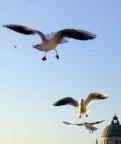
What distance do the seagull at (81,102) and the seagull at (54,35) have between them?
14.2 feet

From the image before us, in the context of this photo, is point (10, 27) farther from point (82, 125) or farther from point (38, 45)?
point (82, 125)

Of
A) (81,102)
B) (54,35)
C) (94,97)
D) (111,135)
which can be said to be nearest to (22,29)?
(54,35)

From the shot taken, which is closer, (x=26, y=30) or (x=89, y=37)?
(x=89, y=37)

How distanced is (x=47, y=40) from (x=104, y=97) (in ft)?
13.8

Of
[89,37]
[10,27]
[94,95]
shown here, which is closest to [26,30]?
[10,27]

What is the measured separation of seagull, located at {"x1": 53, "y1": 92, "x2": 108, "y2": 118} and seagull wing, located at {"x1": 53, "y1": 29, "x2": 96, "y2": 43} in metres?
4.33

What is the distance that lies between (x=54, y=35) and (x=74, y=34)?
1285 mm

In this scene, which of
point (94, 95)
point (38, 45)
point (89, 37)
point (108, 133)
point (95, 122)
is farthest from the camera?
point (108, 133)

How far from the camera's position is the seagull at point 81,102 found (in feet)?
78.9

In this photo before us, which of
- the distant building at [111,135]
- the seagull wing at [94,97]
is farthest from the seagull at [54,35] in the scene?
the distant building at [111,135]

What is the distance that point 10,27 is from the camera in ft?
69.6

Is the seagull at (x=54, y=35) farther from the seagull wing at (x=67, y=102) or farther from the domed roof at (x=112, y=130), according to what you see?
the domed roof at (x=112, y=130)

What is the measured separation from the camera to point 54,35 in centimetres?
2044

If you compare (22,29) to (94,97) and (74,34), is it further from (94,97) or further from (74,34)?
(94,97)
